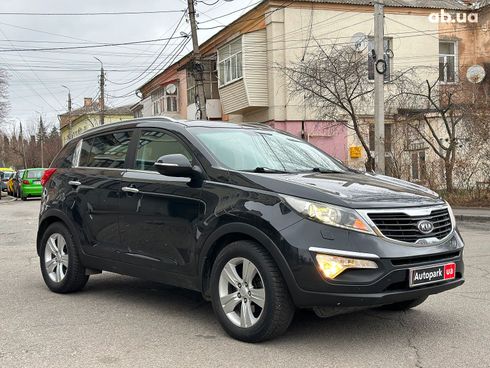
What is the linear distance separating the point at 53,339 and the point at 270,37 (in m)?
21.7

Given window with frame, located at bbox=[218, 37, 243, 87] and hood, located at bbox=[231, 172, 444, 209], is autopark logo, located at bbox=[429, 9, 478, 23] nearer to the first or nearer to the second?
window with frame, located at bbox=[218, 37, 243, 87]

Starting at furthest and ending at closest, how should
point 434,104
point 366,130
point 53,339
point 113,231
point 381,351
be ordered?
point 366,130 < point 434,104 < point 113,231 < point 53,339 < point 381,351

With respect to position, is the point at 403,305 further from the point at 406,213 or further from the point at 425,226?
the point at 406,213

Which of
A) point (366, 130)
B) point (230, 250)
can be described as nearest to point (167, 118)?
point (230, 250)

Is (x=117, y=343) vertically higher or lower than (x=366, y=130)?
lower

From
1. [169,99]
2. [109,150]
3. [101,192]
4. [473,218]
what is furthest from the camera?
[169,99]

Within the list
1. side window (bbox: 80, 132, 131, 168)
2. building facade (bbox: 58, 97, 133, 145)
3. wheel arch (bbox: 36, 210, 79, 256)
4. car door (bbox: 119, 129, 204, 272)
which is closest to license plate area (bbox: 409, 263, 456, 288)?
car door (bbox: 119, 129, 204, 272)

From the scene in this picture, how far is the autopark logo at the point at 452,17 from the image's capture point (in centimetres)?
2723

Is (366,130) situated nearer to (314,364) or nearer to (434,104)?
(434,104)

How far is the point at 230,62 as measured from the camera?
87.4ft

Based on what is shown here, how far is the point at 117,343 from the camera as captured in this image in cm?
448

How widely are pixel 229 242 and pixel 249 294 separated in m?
A: 0.47

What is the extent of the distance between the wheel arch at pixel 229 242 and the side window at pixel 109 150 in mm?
1624

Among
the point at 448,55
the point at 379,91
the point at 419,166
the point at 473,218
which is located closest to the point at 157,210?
the point at 473,218
